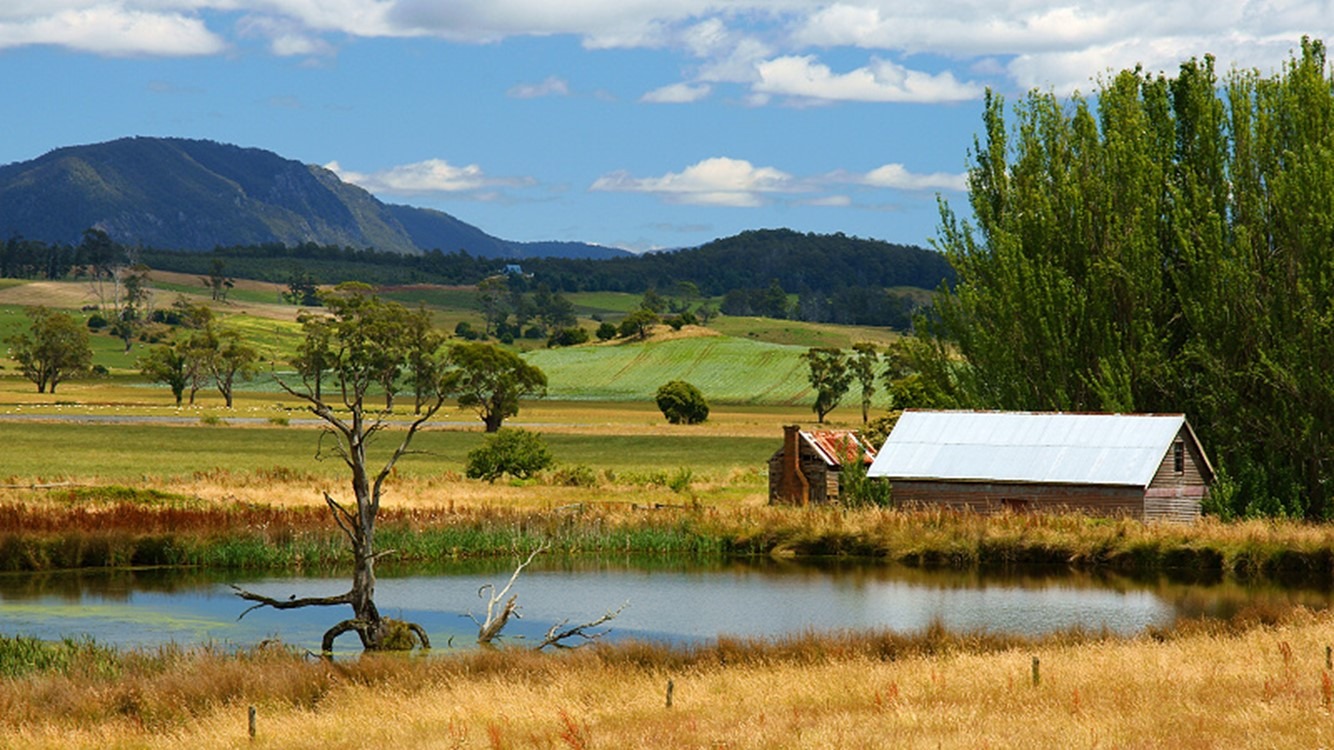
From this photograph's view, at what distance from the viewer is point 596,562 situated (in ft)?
157

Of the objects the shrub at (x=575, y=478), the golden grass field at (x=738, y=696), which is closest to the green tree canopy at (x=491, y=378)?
the shrub at (x=575, y=478)

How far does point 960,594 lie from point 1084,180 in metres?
22.0

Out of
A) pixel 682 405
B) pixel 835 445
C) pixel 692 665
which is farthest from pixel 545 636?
pixel 682 405

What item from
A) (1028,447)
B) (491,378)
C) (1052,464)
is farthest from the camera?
(491,378)

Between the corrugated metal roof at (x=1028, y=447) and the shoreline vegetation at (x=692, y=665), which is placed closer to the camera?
the shoreline vegetation at (x=692, y=665)

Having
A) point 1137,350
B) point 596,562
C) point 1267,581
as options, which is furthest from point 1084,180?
point 596,562

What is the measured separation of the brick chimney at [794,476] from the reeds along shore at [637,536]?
5.01 m

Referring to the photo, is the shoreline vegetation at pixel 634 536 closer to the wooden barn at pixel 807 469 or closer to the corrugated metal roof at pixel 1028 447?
the corrugated metal roof at pixel 1028 447

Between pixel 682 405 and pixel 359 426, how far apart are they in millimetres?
107312

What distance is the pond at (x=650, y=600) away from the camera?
34875 mm

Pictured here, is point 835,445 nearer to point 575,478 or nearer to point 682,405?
point 575,478

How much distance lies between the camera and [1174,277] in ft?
180

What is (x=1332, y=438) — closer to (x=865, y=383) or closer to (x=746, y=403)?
(x=865, y=383)

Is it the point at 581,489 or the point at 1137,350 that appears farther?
the point at 581,489
